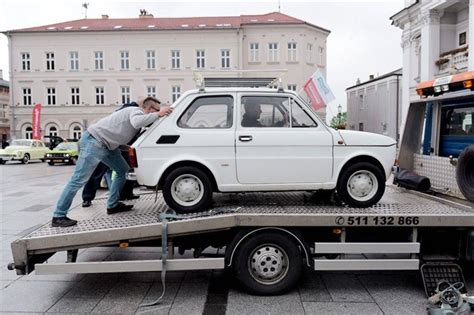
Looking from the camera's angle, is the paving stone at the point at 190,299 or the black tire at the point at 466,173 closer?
the paving stone at the point at 190,299

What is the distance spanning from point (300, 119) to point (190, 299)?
2521mm

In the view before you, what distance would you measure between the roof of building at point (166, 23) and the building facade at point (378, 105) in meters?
9.53

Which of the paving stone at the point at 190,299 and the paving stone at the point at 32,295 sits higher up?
the paving stone at the point at 32,295

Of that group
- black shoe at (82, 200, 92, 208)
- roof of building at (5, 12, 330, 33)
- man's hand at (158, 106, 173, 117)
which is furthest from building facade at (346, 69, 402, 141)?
man's hand at (158, 106, 173, 117)

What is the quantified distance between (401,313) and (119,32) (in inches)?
2023

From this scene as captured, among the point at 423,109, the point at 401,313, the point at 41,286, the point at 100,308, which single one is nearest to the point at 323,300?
the point at 401,313

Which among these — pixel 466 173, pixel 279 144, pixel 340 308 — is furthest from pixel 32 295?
pixel 466 173

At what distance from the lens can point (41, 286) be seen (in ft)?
17.8

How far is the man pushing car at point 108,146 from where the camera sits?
17.5 feet

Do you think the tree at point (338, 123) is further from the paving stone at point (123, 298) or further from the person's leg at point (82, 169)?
the paving stone at point (123, 298)

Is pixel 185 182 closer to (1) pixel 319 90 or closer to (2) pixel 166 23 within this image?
(1) pixel 319 90

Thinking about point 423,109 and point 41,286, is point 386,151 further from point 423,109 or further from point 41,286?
point 41,286

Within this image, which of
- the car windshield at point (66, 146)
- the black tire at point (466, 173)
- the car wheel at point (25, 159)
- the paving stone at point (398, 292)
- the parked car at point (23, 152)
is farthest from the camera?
the car wheel at point (25, 159)

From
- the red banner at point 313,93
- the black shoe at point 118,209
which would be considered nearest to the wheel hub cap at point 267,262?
the black shoe at point 118,209
